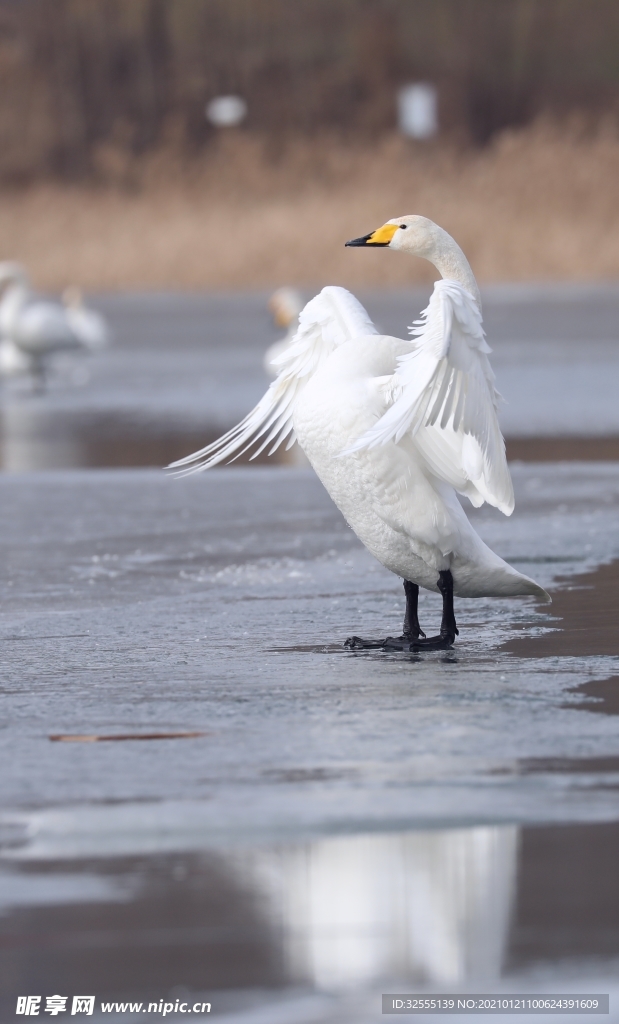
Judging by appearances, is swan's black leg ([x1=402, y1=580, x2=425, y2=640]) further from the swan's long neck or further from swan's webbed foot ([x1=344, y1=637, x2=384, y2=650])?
the swan's long neck

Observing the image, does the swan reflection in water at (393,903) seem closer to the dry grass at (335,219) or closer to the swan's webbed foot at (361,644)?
the swan's webbed foot at (361,644)

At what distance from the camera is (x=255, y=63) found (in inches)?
1928

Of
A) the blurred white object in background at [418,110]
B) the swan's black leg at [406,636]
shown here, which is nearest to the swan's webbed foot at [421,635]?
the swan's black leg at [406,636]

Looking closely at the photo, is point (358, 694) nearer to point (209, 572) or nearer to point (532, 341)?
point (209, 572)

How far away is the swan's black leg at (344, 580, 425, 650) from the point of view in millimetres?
5984

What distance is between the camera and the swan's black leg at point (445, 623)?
5926 mm

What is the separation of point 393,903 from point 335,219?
95.5ft

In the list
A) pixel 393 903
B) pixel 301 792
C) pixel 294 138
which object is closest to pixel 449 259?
pixel 301 792

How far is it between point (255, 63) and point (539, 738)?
46.0 meters

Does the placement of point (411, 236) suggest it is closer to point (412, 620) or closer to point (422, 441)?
point (422, 441)

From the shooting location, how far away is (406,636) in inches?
240

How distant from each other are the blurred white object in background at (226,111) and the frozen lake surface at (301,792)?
39.9m

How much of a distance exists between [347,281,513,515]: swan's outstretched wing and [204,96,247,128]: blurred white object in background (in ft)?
136

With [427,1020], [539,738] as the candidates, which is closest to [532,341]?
[539,738]
